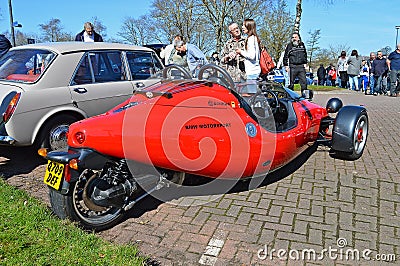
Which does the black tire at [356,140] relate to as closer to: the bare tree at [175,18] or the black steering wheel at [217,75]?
the black steering wheel at [217,75]

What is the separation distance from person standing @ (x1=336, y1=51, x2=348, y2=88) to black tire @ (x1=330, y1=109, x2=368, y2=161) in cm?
1294

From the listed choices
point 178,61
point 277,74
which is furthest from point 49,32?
point 178,61

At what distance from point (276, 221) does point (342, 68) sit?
16.9 meters

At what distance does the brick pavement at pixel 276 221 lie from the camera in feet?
9.80

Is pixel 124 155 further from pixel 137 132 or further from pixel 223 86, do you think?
pixel 223 86

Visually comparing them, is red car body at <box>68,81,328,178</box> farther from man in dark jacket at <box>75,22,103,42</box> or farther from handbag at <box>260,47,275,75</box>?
man in dark jacket at <box>75,22,103,42</box>

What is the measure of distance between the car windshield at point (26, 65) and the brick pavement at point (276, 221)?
1439mm

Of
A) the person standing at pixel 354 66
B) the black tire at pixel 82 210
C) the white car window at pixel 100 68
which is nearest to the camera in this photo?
the black tire at pixel 82 210

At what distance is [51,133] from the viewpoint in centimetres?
501

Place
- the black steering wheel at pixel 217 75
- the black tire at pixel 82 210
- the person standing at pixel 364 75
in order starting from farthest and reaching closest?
the person standing at pixel 364 75 < the black steering wheel at pixel 217 75 < the black tire at pixel 82 210

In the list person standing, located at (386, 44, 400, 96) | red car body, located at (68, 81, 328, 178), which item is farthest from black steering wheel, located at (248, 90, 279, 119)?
person standing, located at (386, 44, 400, 96)

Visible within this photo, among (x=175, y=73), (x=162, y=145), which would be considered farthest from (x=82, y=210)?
(x=175, y=73)

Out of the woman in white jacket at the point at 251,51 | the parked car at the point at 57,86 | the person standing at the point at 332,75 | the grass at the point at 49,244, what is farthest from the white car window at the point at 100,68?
the person standing at the point at 332,75

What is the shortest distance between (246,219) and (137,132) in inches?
54.7
